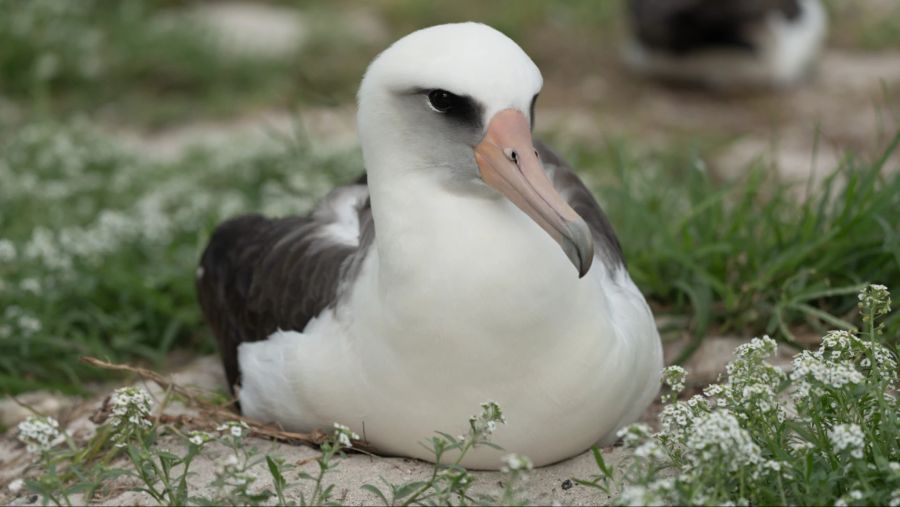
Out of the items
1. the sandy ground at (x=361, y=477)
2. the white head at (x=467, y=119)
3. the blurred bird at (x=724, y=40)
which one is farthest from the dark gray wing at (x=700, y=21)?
the white head at (x=467, y=119)

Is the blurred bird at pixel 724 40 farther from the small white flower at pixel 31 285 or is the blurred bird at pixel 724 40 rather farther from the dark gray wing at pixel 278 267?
the small white flower at pixel 31 285

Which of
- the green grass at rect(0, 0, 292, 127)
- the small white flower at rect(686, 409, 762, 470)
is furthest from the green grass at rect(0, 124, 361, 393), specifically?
the small white flower at rect(686, 409, 762, 470)

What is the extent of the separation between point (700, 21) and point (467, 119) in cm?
667

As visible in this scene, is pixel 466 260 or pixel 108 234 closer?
pixel 466 260

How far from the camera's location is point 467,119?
9.23 ft

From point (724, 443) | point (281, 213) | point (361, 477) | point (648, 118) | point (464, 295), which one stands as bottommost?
point (648, 118)

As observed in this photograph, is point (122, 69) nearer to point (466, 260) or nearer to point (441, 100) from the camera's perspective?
point (441, 100)

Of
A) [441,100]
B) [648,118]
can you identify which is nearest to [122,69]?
[648,118]

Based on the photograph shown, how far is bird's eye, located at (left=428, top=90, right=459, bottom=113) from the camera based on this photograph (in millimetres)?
2801

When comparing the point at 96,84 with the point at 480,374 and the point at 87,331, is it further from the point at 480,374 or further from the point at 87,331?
the point at 480,374

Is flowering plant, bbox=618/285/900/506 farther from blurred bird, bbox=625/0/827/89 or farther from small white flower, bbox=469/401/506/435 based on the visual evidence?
blurred bird, bbox=625/0/827/89

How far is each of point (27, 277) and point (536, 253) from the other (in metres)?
2.65

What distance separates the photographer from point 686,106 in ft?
28.7

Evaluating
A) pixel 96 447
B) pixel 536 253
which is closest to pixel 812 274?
pixel 536 253
